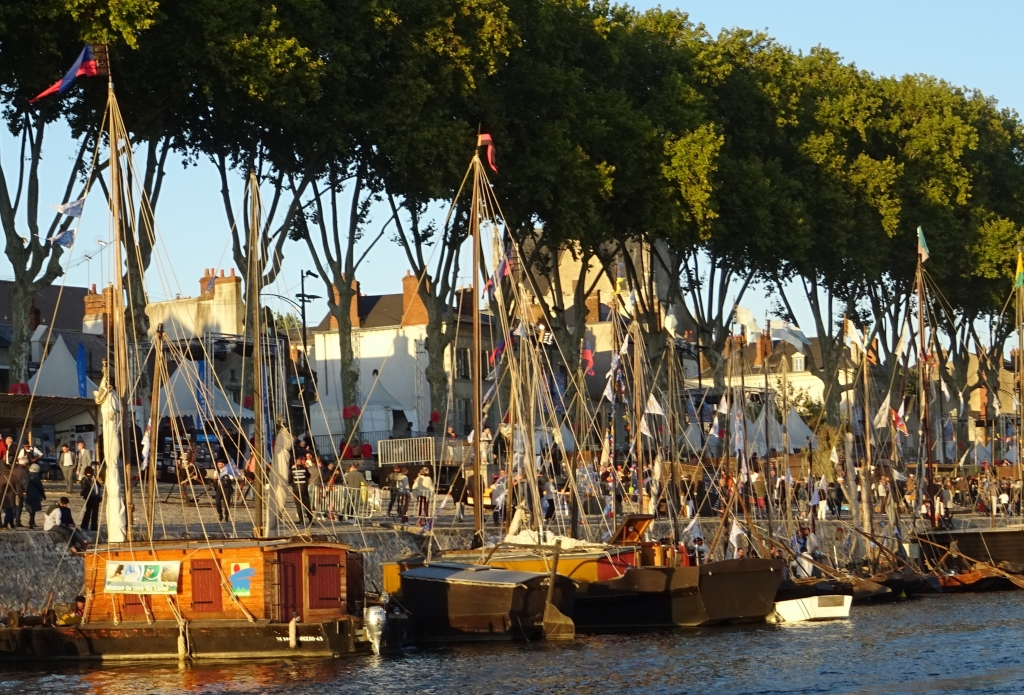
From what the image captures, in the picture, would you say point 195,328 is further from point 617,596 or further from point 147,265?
point 617,596

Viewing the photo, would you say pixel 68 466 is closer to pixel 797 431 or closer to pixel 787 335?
pixel 787 335

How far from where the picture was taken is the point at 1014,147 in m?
A: 82.6

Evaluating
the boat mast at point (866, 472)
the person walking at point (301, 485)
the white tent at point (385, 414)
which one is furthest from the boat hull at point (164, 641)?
the white tent at point (385, 414)

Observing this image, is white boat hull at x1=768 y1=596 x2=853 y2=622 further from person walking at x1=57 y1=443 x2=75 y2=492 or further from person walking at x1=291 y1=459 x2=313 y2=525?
person walking at x1=57 y1=443 x2=75 y2=492

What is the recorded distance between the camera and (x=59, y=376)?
5803cm

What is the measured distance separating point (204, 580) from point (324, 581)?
2189 mm

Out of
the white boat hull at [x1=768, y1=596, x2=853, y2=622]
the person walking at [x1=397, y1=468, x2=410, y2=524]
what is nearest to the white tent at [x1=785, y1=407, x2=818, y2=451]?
the person walking at [x1=397, y1=468, x2=410, y2=524]

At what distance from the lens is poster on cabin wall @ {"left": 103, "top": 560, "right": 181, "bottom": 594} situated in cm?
3244

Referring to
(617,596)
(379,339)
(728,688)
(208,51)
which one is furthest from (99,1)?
(379,339)

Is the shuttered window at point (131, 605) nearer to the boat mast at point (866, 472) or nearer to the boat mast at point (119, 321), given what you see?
the boat mast at point (119, 321)

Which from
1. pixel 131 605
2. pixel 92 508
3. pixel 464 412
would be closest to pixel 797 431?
pixel 464 412

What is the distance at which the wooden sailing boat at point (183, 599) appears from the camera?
3238cm

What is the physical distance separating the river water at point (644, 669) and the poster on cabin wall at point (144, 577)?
136 cm

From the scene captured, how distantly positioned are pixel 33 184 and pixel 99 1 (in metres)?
5.38
